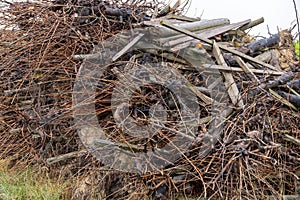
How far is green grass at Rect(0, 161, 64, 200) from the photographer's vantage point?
331 centimetres

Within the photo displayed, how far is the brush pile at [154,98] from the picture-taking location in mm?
2869

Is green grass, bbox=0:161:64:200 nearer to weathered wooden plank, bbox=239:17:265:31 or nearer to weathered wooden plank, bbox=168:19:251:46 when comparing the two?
weathered wooden plank, bbox=168:19:251:46

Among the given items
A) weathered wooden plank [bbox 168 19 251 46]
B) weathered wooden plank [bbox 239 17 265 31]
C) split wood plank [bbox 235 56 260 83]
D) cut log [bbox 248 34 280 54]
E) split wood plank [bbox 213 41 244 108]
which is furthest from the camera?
weathered wooden plank [bbox 239 17 265 31]

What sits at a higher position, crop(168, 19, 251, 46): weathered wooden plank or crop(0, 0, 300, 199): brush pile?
crop(168, 19, 251, 46): weathered wooden plank

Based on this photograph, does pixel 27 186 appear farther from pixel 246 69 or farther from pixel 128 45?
pixel 246 69

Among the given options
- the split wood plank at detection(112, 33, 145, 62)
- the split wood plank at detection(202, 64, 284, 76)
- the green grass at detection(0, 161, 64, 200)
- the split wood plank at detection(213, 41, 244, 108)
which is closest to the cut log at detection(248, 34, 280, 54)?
the split wood plank at detection(202, 64, 284, 76)

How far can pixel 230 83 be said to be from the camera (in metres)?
3.54

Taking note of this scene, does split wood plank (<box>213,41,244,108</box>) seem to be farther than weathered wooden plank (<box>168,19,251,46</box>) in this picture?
No

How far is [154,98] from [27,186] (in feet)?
5.78

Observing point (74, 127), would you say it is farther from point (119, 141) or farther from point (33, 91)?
point (33, 91)

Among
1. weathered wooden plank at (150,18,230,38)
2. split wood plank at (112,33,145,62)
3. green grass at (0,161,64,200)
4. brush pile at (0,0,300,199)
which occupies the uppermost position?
weathered wooden plank at (150,18,230,38)

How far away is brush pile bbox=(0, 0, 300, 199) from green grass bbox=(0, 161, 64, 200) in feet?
0.64

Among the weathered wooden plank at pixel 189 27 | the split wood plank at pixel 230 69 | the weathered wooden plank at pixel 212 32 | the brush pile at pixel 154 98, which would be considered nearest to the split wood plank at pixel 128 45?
the brush pile at pixel 154 98

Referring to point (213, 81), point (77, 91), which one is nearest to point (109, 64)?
point (77, 91)
